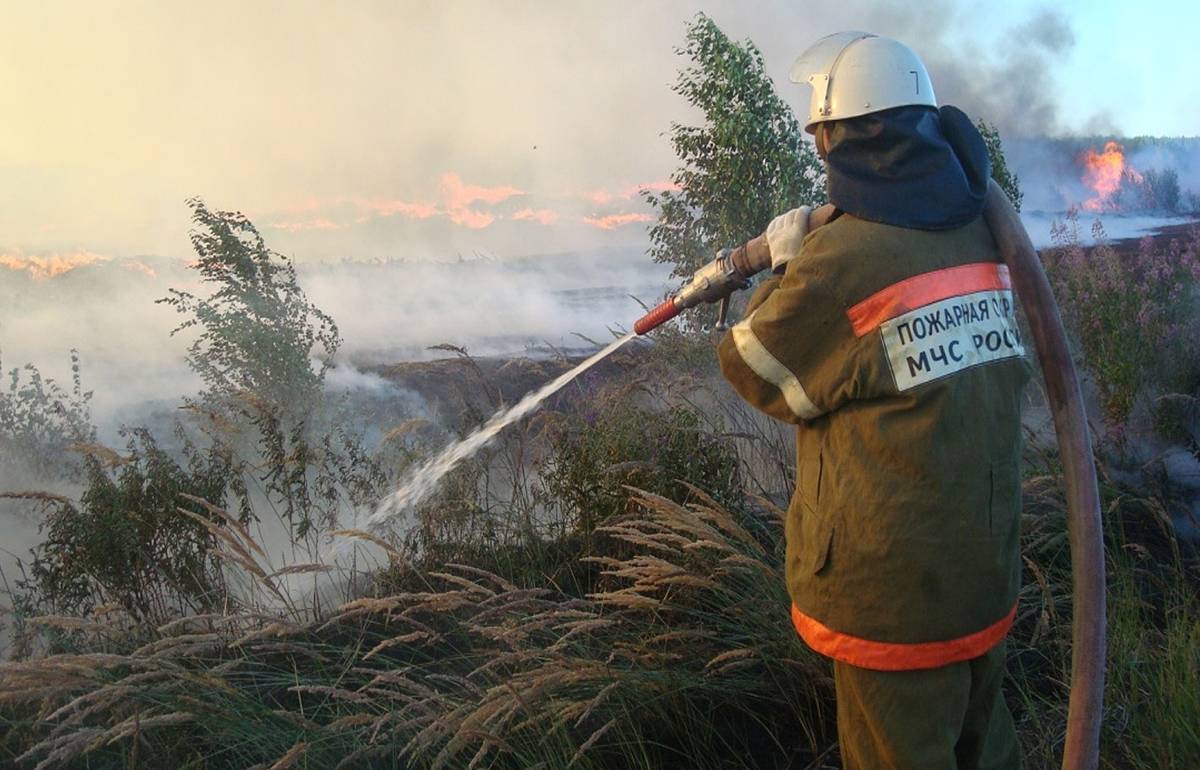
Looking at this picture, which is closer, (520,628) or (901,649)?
(901,649)

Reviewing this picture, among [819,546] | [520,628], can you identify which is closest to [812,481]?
[819,546]

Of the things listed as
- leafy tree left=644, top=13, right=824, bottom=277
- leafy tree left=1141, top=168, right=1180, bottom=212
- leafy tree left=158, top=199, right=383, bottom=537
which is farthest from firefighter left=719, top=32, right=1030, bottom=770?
leafy tree left=1141, top=168, right=1180, bottom=212

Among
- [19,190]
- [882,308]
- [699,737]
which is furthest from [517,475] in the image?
[19,190]

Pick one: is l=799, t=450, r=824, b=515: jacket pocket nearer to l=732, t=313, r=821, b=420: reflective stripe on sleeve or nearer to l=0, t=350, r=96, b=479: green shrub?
l=732, t=313, r=821, b=420: reflective stripe on sleeve

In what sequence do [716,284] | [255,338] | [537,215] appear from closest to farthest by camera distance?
[716,284]
[255,338]
[537,215]

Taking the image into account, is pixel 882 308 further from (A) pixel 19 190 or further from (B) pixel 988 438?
(A) pixel 19 190

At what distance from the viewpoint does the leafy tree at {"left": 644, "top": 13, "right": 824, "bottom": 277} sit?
16.7ft

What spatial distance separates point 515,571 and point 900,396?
2.28 m

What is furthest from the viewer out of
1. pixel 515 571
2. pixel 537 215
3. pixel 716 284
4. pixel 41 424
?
pixel 537 215

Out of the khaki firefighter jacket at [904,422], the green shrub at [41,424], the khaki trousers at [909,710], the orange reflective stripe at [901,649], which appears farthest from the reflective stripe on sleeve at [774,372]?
the green shrub at [41,424]

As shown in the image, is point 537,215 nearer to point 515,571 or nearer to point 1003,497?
point 515,571

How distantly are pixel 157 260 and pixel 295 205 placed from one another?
2.70ft

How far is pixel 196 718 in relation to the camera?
229cm

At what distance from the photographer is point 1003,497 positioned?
1.70 metres
